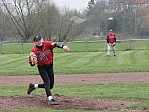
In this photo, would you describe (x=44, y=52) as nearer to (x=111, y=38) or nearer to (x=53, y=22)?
(x=111, y=38)

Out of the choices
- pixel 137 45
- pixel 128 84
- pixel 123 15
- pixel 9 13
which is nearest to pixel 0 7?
pixel 9 13

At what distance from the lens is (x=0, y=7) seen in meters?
56.1

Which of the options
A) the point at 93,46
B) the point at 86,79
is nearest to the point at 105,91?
the point at 86,79

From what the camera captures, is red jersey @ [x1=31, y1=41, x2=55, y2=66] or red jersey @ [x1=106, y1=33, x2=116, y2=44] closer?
red jersey @ [x1=31, y1=41, x2=55, y2=66]

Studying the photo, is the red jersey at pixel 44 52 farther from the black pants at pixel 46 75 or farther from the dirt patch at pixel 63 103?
the dirt patch at pixel 63 103

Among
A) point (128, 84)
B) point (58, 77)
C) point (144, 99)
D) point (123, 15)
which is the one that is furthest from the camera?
point (123, 15)

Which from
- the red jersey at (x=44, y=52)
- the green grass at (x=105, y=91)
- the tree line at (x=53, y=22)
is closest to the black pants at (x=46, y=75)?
the red jersey at (x=44, y=52)

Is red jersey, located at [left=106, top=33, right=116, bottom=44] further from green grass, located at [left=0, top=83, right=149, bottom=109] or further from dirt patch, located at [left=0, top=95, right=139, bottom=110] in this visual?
dirt patch, located at [left=0, top=95, right=139, bottom=110]

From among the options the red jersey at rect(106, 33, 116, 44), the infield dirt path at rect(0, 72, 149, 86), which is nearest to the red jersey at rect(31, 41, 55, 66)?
the infield dirt path at rect(0, 72, 149, 86)

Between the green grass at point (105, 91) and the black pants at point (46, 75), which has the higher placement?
the black pants at point (46, 75)

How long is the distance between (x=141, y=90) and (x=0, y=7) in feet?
155

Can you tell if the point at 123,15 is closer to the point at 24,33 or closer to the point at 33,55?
the point at 24,33

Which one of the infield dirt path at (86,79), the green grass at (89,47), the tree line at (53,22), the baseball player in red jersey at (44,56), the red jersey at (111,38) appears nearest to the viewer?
the baseball player in red jersey at (44,56)

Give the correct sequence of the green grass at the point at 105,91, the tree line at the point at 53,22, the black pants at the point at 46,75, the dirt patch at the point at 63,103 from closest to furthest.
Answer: the dirt patch at the point at 63,103 < the black pants at the point at 46,75 < the green grass at the point at 105,91 < the tree line at the point at 53,22
